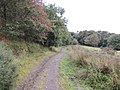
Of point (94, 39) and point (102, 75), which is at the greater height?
point (94, 39)

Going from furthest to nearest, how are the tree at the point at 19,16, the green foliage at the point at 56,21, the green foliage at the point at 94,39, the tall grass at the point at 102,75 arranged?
the green foliage at the point at 94,39
the green foliage at the point at 56,21
the tree at the point at 19,16
the tall grass at the point at 102,75

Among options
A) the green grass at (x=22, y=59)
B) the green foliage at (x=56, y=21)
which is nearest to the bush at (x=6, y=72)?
the green grass at (x=22, y=59)

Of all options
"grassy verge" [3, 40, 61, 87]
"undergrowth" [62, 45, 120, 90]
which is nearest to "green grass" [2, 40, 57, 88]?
"grassy verge" [3, 40, 61, 87]

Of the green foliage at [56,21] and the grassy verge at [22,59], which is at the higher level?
the green foliage at [56,21]

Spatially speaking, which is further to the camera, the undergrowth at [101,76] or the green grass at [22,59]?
the green grass at [22,59]

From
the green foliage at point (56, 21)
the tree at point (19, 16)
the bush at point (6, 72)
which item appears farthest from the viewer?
the green foliage at point (56, 21)

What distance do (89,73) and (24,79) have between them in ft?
14.7

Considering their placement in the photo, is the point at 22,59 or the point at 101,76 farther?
the point at 22,59

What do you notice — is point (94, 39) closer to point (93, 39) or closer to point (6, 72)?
point (93, 39)

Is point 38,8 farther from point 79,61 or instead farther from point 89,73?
point 89,73

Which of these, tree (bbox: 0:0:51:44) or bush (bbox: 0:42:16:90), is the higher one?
tree (bbox: 0:0:51:44)

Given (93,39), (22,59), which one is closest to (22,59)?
(22,59)

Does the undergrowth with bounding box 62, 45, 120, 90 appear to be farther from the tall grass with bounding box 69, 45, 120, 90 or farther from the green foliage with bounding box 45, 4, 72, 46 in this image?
the green foliage with bounding box 45, 4, 72, 46

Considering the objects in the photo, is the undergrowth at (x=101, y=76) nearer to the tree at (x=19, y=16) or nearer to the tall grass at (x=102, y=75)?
the tall grass at (x=102, y=75)
